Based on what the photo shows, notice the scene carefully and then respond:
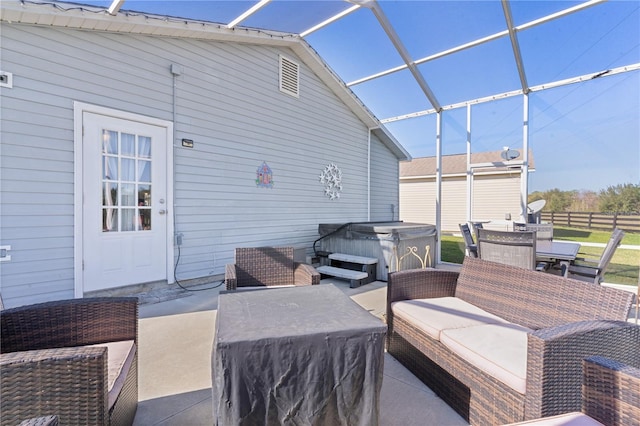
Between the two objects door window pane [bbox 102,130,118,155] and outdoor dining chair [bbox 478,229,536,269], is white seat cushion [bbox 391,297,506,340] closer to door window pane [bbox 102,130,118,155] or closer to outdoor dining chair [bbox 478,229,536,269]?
outdoor dining chair [bbox 478,229,536,269]

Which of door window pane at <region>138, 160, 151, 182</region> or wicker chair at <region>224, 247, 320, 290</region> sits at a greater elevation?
door window pane at <region>138, 160, 151, 182</region>

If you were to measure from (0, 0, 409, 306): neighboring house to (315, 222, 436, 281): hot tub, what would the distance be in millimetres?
727

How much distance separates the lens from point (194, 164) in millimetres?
4684

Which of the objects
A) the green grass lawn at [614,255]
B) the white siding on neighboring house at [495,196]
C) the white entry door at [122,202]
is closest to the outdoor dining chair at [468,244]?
the green grass lawn at [614,255]

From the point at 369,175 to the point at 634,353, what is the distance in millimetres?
6967

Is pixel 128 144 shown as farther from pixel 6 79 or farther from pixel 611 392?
pixel 611 392

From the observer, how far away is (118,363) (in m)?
1.55

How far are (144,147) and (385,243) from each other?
13.0 ft

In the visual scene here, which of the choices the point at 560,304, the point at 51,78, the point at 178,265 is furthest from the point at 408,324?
the point at 51,78

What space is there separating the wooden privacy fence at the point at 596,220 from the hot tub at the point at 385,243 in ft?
25.4

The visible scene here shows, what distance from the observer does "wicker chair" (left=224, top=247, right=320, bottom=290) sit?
10.8 feet

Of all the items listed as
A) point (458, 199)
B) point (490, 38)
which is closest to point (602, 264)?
point (490, 38)

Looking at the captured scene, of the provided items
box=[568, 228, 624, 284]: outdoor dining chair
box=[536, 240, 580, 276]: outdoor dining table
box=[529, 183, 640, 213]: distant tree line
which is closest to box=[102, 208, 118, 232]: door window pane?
box=[536, 240, 580, 276]: outdoor dining table

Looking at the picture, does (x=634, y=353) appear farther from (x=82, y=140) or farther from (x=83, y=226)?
(x=82, y=140)
